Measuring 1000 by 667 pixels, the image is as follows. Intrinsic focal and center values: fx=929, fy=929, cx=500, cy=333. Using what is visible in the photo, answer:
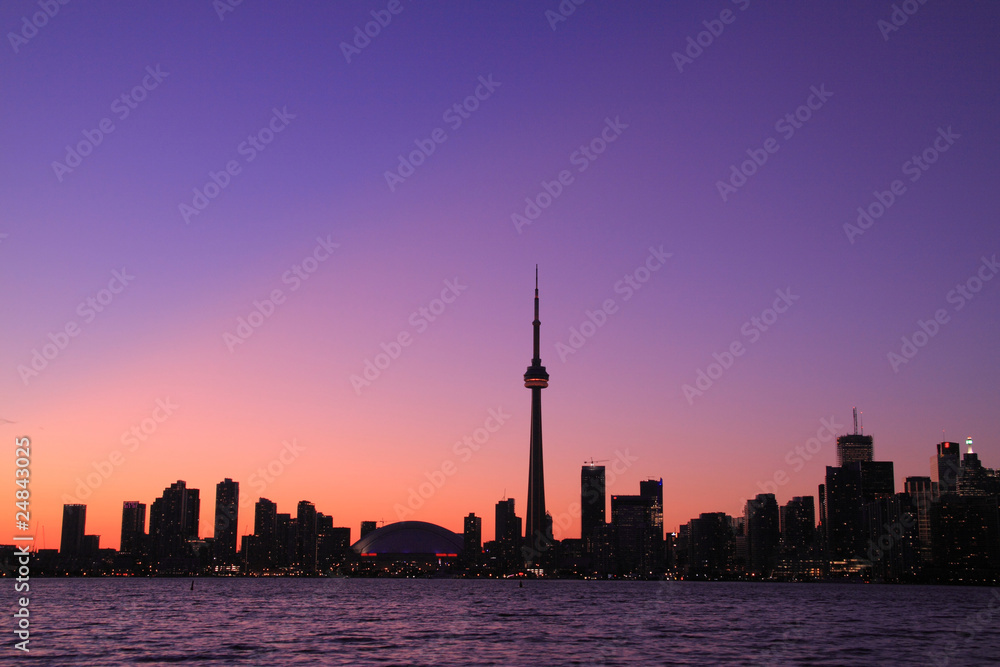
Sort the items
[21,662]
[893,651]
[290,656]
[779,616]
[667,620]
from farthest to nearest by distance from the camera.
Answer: [779,616] < [667,620] < [893,651] < [290,656] < [21,662]

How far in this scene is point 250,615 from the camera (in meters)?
120

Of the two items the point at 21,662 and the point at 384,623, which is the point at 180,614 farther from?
the point at 21,662

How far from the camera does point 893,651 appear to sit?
7575cm

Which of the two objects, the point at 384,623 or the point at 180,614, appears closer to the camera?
the point at 384,623

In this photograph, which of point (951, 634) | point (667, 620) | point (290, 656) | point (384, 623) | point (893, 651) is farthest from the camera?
point (667, 620)

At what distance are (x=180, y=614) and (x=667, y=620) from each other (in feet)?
208

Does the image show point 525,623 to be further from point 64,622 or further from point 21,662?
point 21,662

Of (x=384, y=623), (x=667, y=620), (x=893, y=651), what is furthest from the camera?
(x=667, y=620)

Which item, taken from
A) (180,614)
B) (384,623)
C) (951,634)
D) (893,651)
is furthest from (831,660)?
(180,614)

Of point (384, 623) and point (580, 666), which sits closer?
point (580, 666)

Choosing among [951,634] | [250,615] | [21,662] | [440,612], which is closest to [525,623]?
[440,612]

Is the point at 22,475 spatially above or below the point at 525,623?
above

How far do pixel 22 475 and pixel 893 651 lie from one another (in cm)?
6726

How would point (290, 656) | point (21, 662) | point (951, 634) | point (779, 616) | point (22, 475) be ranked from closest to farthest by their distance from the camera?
point (22, 475) → point (21, 662) → point (290, 656) → point (951, 634) → point (779, 616)
